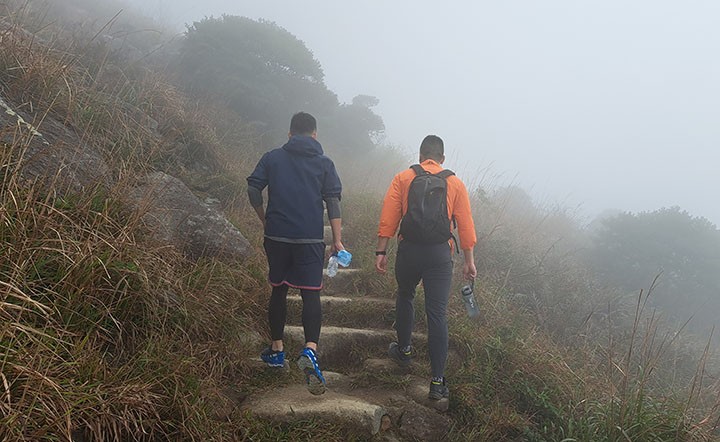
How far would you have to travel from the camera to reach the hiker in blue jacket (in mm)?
2848

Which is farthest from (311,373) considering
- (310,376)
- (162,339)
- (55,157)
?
(55,157)

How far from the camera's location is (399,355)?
3.42m

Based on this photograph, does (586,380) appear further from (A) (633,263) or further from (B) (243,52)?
(B) (243,52)

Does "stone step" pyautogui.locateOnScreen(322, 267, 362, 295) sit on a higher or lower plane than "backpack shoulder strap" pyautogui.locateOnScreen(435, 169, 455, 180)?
lower

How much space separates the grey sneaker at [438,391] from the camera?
9.71 ft

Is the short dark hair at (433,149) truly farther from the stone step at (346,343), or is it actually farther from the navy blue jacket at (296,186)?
the stone step at (346,343)

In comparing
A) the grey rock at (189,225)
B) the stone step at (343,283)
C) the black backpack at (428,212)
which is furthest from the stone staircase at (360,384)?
the black backpack at (428,212)

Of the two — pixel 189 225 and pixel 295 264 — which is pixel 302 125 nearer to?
pixel 295 264

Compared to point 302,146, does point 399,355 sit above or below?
below

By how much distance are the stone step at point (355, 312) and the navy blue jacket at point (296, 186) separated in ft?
4.38

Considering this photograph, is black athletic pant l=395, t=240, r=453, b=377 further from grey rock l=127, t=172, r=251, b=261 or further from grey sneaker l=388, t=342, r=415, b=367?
grey rock l=127, t=172, r=251, b=261

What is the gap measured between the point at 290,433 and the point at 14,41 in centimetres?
417

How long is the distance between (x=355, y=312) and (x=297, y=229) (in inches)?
61.7

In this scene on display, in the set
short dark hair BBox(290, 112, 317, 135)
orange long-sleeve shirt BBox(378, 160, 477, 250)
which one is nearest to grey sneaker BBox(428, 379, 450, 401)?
orange long-sleeve shirt BBox(378, 160, 477, 250)
